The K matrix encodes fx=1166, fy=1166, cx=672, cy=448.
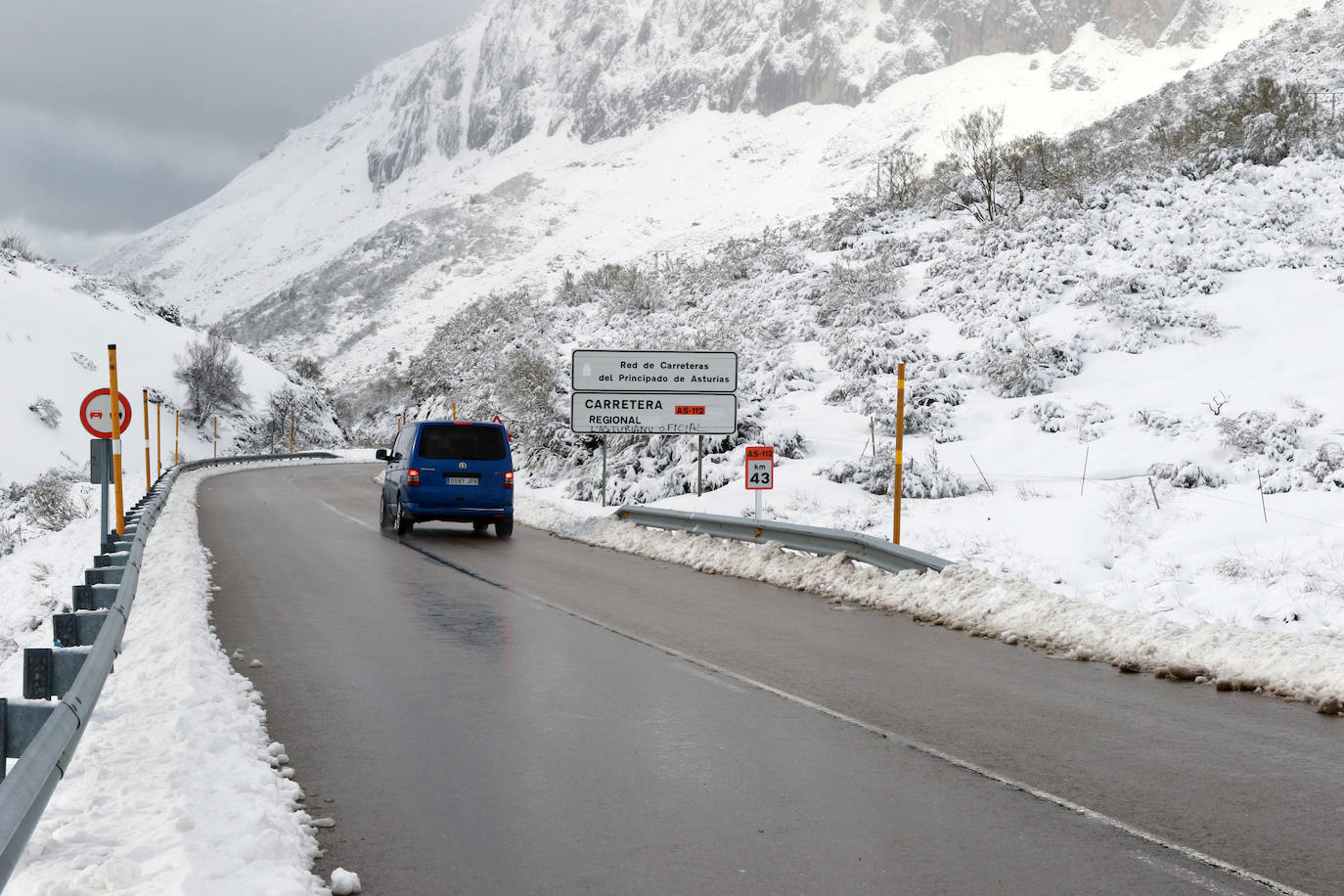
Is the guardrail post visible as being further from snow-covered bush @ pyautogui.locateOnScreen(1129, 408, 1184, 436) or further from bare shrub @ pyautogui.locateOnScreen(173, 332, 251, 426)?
bare shrub @ pyautogui.locateOnScreen(173, 332, 251, 426)

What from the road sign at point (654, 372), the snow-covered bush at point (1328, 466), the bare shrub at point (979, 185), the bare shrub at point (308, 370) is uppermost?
the bare shrub at point (979, 185)

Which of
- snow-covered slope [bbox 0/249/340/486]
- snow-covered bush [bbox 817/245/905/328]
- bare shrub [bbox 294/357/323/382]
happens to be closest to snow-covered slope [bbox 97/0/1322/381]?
bare shrub [bbox 294/357/323/382]

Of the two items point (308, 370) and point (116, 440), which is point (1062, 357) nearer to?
point (116, 440)

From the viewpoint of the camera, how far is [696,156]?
541ft

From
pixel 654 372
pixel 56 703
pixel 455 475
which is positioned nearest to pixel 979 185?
pixel 654 372

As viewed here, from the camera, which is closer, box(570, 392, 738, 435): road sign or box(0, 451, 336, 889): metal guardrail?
box(0, 451, 336, 889): metal guardrail

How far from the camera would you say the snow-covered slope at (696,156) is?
132625mm

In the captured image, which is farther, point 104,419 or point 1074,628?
point 104,419

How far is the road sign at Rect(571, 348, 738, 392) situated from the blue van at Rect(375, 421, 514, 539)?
2395 millimetres

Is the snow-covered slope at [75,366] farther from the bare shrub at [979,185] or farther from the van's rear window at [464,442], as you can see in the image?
the bare shrub at [979,185]

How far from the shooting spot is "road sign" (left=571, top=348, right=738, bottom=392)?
20.8 metres

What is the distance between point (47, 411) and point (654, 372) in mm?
43574

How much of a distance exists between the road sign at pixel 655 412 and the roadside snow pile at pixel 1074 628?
242 inches

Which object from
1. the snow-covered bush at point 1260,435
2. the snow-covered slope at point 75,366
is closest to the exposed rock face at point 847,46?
the snow-covered slope at point 75,366
